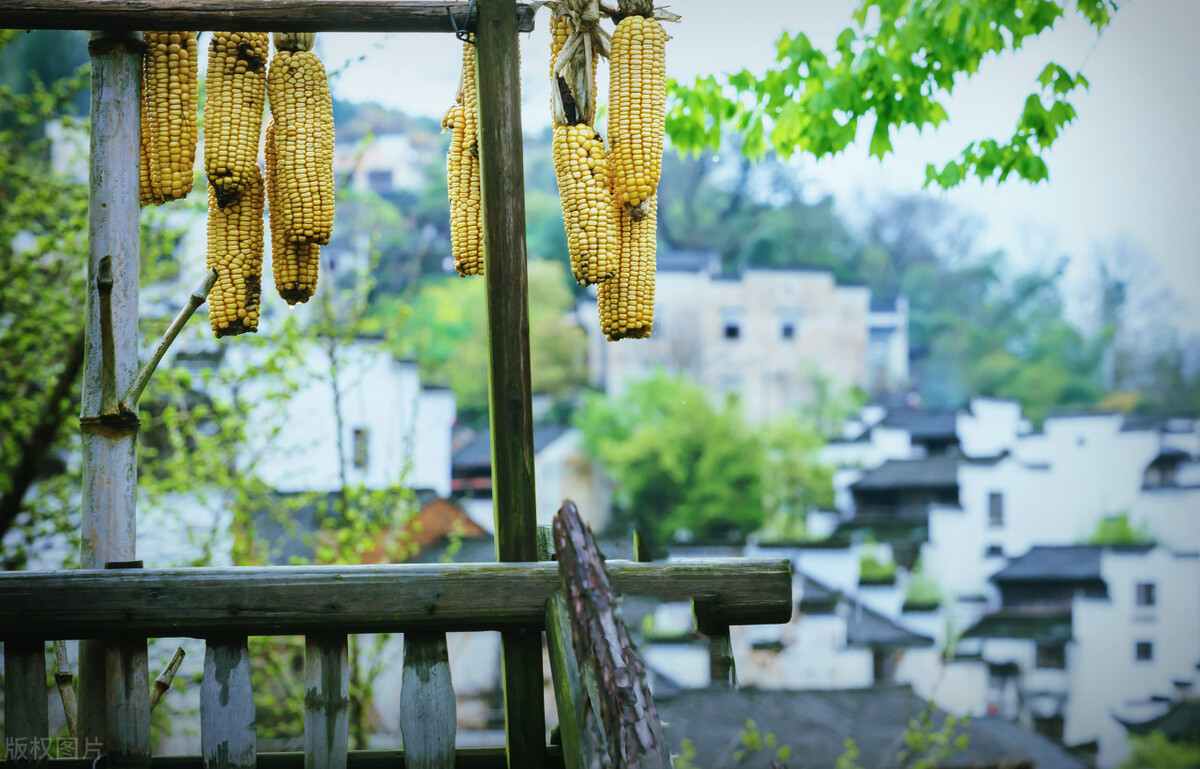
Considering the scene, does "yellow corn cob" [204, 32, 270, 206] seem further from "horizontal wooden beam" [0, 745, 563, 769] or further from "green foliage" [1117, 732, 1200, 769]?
"green foliage" [1117, 732, 1200, 769]

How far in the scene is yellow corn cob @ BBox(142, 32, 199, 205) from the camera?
2611mm

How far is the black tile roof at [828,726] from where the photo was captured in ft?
69.8

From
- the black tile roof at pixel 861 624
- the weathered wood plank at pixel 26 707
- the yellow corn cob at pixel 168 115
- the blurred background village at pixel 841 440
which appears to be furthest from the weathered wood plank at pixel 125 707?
the black tile roof at pixel 861 624

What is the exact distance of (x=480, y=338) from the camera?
30047mm

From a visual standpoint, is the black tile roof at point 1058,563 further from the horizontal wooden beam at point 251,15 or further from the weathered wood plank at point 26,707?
the weathered wood plank at point 26,707

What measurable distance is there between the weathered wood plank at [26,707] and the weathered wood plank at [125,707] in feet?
0.42

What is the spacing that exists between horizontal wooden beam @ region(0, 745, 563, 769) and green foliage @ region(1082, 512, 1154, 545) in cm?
3071

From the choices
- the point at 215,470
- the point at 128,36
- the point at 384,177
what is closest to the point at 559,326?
the point at 384,177

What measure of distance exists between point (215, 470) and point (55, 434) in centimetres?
111

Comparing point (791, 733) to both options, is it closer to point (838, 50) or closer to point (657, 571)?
point (838, 50)

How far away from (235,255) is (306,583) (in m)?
0.98

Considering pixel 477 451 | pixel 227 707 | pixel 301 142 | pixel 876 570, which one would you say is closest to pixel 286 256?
pixel 301 142

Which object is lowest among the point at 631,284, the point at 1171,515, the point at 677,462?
the point at 1171,515

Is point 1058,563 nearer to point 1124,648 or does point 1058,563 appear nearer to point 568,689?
point 1124,648
